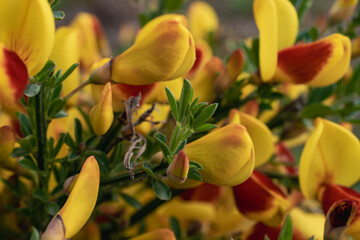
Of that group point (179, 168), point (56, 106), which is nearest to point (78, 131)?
point (56, 106)

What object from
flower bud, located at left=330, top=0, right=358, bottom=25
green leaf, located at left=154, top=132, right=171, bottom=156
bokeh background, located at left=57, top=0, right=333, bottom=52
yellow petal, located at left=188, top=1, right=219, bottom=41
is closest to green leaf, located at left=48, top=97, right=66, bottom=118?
green leaf, located at left=154, top=132, right=171, bottom=156

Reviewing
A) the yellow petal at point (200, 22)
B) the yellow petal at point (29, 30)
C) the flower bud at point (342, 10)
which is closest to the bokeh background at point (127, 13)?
the yellow petal at point (200, 22)

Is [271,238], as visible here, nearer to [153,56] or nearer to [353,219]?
[353,219]

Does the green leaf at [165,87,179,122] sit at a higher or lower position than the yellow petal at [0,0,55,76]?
lower

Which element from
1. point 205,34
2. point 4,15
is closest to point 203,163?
point 4,15

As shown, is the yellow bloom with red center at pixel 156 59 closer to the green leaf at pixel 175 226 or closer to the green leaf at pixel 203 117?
the green leaf at pixel 203 117

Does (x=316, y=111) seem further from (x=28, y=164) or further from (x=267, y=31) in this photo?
(x=28, y=164)

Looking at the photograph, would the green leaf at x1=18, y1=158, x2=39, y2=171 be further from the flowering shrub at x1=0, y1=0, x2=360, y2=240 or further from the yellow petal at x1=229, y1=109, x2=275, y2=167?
the yellow petal at x1=229, y1=109, x2=275, y2=167

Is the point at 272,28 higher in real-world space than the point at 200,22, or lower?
higher
